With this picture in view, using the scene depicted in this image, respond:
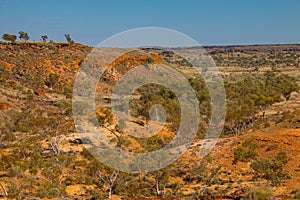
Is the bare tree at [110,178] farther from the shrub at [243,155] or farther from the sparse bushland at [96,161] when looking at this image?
the shrub at [243,155]

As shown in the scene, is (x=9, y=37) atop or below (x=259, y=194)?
atop

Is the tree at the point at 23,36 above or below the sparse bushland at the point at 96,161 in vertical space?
above

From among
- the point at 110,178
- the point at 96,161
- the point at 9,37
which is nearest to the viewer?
the point at 110,178

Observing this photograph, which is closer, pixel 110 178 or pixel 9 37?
pixel 110 178

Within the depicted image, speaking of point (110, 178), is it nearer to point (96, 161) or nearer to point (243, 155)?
point (96, 161)

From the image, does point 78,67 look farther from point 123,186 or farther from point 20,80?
point 123,186

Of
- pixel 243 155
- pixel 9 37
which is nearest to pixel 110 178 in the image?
pixel 243 155

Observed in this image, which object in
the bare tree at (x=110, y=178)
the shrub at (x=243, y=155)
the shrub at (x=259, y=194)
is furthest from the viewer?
the shrub at (x=243, y=155)

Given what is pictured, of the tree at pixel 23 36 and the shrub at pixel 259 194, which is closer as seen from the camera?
the shrub at pixel 259 194

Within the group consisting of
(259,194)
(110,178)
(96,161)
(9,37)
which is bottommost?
(110,178)

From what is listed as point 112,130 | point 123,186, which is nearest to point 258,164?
point 123,186

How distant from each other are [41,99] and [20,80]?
884 cm

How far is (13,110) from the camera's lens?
4144 cm

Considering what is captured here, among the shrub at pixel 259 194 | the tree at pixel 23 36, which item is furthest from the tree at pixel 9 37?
the shrub at pixel 259 194
